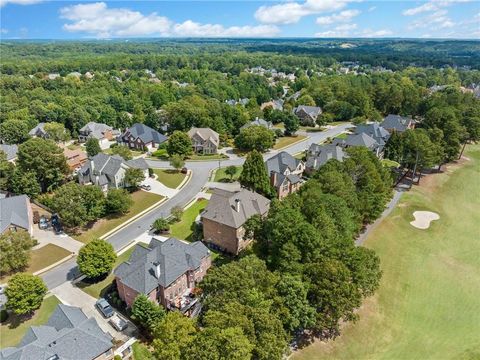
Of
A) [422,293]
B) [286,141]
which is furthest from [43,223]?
[286,141]

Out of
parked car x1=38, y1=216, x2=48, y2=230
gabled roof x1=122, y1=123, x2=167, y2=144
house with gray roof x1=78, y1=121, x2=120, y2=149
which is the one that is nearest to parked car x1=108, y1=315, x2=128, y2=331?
parked car x1=38, y1=216, x2=48, y2=230

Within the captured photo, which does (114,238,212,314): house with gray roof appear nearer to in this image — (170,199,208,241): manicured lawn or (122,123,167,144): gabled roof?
(170,199,208,241): manicured lawn

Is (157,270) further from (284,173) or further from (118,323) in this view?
(284,173)

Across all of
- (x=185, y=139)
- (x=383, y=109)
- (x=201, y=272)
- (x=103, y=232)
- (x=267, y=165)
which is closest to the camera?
(x=201, y=272)

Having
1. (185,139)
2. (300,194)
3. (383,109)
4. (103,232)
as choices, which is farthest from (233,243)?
(383,109)

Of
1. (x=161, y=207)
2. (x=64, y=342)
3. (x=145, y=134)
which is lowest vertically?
(x=161, y=207)

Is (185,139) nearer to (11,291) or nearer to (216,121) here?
(216,121)
